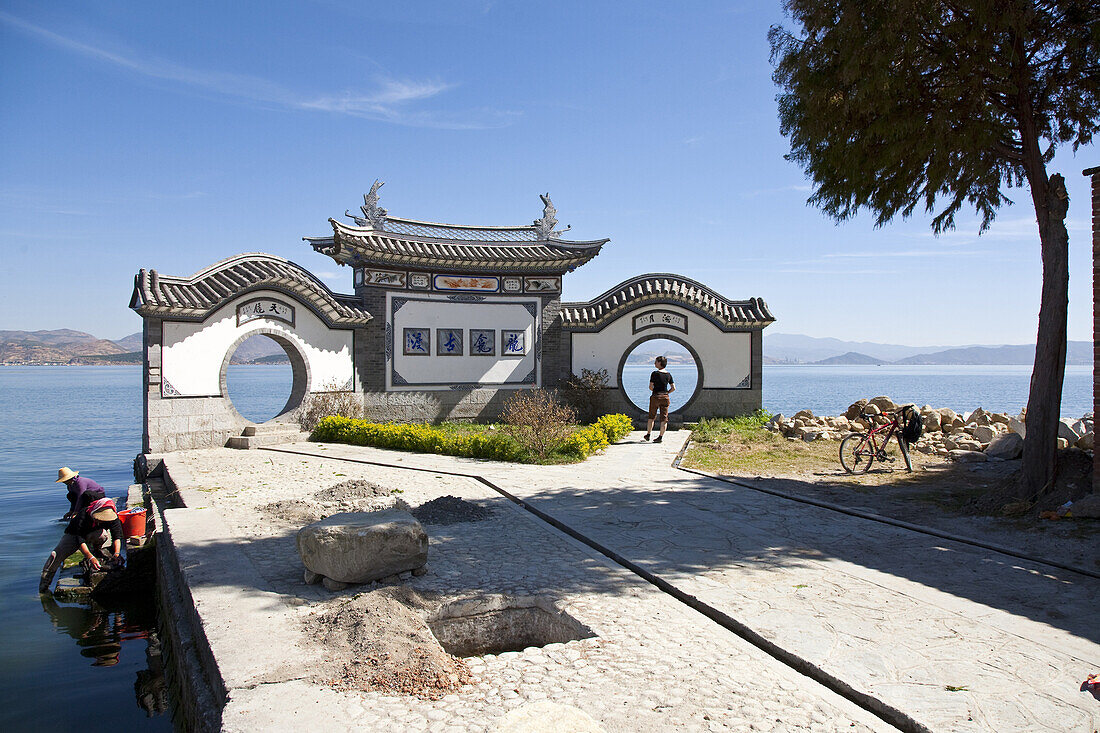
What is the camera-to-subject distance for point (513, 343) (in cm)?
1712

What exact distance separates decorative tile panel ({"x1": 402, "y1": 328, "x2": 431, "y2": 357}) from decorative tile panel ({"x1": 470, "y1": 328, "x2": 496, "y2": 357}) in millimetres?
1113

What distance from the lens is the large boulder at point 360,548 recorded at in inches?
185

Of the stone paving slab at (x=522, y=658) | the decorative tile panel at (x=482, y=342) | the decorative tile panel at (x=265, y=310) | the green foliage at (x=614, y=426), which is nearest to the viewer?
the stone paving slab at (x=522, y=658)

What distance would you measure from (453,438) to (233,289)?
17.1ft

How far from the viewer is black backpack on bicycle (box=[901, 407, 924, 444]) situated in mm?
10359

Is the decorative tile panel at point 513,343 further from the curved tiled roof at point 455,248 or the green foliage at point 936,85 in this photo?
the green foliage at point 936,85

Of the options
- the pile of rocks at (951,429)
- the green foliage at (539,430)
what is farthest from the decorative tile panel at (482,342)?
the pile of rocks at (951,429)

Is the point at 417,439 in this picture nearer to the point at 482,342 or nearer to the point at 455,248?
the point at 482,342

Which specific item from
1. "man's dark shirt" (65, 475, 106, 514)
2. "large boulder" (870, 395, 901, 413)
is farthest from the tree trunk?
"man's dark shirt" (65, 475, 106, 514)

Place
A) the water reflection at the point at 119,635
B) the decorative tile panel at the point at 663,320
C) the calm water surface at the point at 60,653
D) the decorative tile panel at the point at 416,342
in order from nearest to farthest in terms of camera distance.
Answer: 1. the calm water surface at the point at 60,653
2. the water reflection at the point at 119,635
3. the decorative tile panel at the point at 416,342
4. the decorative tile panel at the point at 663,320

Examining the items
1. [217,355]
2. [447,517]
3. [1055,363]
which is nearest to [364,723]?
[447,517]

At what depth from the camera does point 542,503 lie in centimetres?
779

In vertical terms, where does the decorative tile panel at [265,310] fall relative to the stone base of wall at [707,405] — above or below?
above

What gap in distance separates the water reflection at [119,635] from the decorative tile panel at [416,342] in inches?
366
